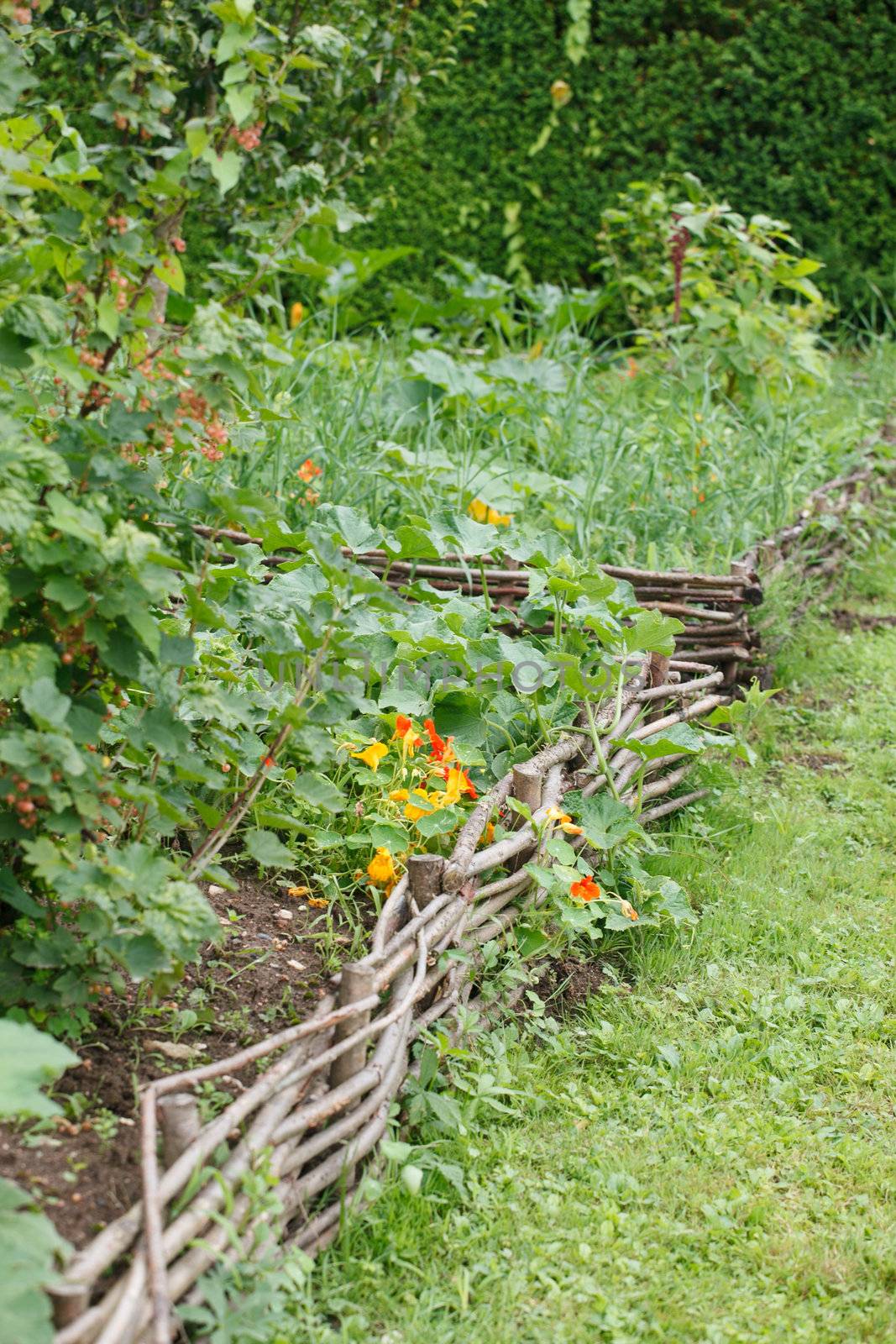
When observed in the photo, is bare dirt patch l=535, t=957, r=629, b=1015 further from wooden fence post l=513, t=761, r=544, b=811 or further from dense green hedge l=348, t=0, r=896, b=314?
dense green hedge l=348, t=0, r=896, b=314

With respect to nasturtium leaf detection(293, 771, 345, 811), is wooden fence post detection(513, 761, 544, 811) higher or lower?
lower

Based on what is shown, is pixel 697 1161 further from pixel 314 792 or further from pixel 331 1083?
pixel 314 792

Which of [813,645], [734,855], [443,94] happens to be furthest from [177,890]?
[443,94]

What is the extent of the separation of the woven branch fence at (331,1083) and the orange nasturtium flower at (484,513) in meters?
0.92

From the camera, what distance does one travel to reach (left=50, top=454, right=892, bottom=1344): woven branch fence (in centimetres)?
140

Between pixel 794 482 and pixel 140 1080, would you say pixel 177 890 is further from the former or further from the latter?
pixel 794 482

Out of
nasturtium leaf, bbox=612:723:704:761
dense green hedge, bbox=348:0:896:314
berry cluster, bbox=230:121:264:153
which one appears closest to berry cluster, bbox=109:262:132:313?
berry cluster, bbox=230:121:264:153

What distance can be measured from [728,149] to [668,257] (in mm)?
2112

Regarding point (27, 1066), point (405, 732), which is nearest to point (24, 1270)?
point (27, 1066)

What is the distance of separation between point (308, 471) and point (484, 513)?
0.55 metres

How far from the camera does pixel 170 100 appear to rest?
1.99m

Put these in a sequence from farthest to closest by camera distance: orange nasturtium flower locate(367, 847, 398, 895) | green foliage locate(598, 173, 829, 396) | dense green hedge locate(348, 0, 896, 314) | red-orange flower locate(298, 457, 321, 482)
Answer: dense green hedge locate(348, 0, 896, 314)
green foliage locate(598, 173, 829, 396)
red-orange flower locate(298, 457, 321, 482)
orange nasturtium flower locate(367, 847, 398, 895)

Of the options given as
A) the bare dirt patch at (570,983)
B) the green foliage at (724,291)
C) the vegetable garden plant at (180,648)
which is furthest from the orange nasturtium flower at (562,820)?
the green foliage at (724,291)

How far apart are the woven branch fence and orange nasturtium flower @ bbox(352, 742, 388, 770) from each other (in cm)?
24
